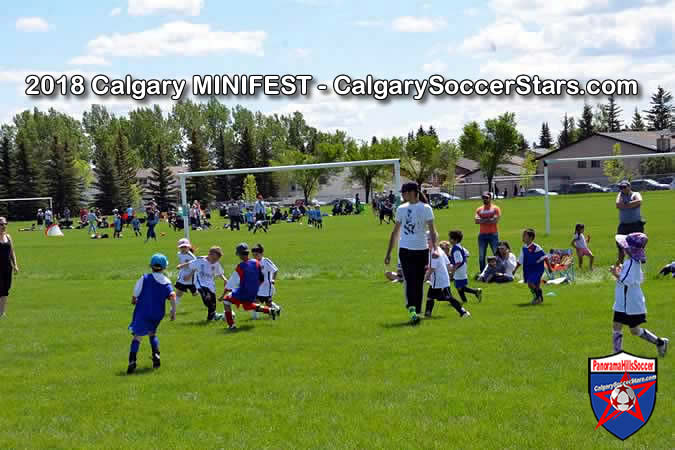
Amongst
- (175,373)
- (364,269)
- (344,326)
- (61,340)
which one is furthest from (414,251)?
(364,269)

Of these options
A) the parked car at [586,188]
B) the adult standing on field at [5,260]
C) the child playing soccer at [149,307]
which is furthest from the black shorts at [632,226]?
the parked car at [586,188]

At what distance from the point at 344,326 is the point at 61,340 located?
4395mm

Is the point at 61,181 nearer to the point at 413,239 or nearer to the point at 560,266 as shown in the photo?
the point at 560,266

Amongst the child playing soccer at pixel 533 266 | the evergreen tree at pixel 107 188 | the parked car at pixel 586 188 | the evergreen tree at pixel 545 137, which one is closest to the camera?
the child playing soccer at pixel 533 266

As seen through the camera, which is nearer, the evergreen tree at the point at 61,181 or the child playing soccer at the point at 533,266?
the child playing soccer at the point at 533,266

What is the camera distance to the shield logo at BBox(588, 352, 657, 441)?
20.0 ft

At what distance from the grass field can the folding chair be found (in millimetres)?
479

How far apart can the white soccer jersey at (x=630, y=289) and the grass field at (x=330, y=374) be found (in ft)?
2.20

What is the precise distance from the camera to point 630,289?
344 inches

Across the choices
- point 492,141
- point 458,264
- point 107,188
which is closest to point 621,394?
point 458,264

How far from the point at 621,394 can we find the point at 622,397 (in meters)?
0.02

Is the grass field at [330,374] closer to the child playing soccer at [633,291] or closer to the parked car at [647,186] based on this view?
the child playing soccer at [633,291]

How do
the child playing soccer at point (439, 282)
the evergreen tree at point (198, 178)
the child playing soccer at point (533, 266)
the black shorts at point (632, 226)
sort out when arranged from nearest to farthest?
the child playing soccer at point (439, 282), the child playing soccer at point (533, 266), the black shorts at point (632, 226), the evergreen tree at point (198, 178)

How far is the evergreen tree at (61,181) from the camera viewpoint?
283 feet
